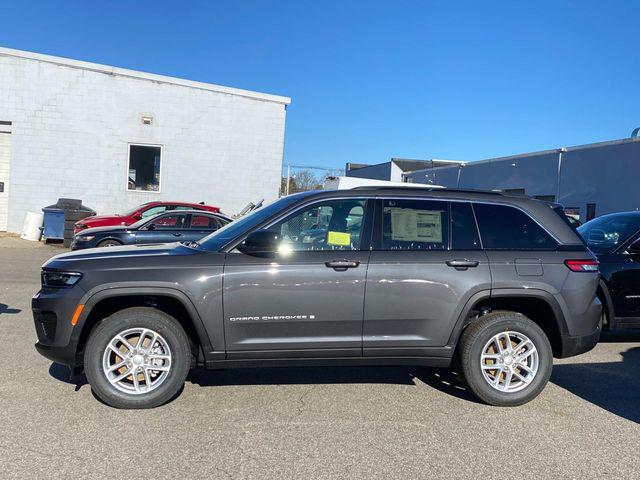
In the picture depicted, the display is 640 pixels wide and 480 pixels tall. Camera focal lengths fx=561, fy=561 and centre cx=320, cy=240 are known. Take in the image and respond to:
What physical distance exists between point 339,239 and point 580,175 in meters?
15.7

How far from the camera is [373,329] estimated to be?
15.1 ft

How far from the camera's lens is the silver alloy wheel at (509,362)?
4.77 metres

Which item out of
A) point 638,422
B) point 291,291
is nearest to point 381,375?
point 291,291

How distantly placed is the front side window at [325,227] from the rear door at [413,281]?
0.19 m

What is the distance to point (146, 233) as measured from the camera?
471 inches

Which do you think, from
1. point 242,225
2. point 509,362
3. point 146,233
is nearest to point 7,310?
point 146,233

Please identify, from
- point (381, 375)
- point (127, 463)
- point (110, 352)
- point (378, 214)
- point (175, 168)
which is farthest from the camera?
point (175, 168)

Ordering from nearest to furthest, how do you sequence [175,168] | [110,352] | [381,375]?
[110,352] < [381,375] < [175,168]

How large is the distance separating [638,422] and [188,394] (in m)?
3.68

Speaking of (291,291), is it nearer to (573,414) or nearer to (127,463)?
(127,463)

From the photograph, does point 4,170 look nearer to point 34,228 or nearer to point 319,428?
point 34,228

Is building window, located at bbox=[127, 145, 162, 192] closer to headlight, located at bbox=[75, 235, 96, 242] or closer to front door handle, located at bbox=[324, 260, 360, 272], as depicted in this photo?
headlight, located at bbox=[75, 235, 96, 242]

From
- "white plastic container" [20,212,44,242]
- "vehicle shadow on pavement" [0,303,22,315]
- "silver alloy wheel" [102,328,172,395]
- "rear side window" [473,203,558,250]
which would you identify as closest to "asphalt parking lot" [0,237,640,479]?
"silver alloy wheel" [102,328,172,395]

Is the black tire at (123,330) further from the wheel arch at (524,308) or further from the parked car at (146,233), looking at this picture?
the parked car at (146,233)
